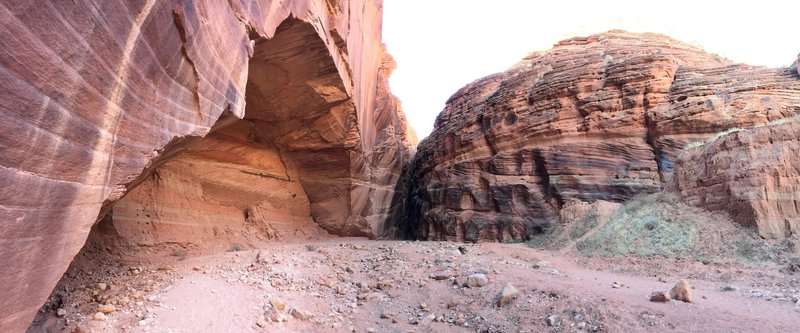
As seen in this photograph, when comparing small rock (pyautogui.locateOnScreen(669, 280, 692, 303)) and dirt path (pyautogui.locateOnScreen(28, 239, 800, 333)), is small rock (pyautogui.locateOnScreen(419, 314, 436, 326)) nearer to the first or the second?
dirt path (pyautogui.locateOnScreen(28, 239, 800, 333))

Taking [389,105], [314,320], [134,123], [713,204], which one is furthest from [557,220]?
[134,123]

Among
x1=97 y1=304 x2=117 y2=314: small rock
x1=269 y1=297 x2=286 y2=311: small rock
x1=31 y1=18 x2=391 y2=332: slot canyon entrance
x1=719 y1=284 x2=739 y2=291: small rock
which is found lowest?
x1=269 y1=297 x2=286 y2=311: small rock

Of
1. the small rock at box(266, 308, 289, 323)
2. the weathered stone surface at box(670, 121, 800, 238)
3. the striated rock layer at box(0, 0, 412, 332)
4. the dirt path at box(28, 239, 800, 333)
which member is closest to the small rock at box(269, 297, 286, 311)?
the dirt path at box(28, 239, 800, 333)

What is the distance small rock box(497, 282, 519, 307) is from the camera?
5.46 meters

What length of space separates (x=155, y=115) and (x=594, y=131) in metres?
16.0

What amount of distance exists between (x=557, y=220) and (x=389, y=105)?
893 centimetres

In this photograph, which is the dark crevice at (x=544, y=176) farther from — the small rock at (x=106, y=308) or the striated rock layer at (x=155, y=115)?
the small rock at (x=106, y=308)

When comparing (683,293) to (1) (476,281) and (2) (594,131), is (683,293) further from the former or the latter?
(2) (594,131)

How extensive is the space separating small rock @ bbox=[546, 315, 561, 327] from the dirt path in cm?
1

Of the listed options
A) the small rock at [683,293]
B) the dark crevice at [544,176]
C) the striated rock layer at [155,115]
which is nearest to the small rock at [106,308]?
the striated rock layer at [155,115]

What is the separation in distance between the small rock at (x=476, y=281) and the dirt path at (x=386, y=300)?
0.40 ft

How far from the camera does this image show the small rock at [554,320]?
15.4ft

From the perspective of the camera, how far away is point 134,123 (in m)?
3.82

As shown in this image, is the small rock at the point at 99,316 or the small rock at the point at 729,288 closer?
the small rock at the point at 99,316
